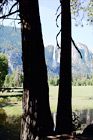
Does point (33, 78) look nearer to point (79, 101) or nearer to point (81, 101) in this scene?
point (79, 101)

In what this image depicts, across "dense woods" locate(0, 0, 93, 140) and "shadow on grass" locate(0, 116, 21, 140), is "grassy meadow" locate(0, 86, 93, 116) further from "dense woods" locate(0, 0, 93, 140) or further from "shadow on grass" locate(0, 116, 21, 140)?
"dense woods" locate(0, 0, 93, 140)

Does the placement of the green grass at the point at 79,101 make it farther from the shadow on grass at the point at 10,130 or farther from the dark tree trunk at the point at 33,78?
the dark tree trunk at the point at 33,78

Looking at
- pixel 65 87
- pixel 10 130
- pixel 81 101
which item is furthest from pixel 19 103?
pixel 65 87

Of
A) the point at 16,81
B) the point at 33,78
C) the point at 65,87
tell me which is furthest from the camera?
the point at 16,81

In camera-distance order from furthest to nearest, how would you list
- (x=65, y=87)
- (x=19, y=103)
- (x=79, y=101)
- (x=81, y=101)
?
1. (x=81, y=101)
2. (x=79, y=101)
3. (x=19, y=103)
4. (x=65, y=87)

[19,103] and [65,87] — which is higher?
[65,87]

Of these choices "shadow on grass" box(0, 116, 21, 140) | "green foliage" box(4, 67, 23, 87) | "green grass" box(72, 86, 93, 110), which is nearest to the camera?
"shadow on grass" box(0, 116, 21, 140)

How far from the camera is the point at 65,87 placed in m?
4.40

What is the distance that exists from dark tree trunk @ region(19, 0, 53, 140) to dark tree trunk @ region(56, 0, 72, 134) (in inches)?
18.7

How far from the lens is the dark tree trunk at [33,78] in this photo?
12.4 feet

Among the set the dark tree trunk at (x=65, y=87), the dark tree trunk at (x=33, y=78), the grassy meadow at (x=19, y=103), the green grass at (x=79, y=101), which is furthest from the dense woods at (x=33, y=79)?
the green grass at (x=79, y=101)

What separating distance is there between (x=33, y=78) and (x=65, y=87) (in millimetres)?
947

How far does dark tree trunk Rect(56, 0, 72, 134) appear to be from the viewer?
4.38 meters

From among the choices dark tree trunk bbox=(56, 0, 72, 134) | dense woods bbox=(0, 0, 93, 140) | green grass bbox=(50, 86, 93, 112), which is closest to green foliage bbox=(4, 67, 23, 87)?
green grass bbox=(50, 86, 93, 112)
